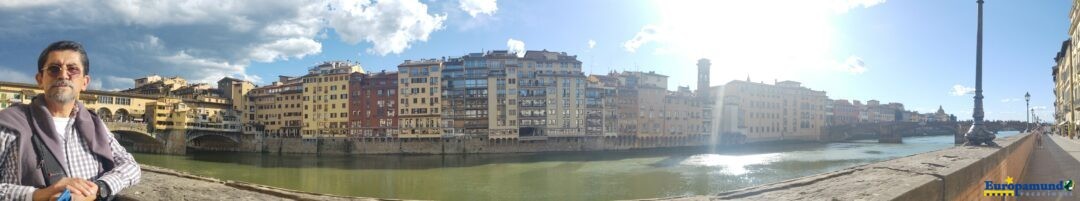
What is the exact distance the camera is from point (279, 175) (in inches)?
1633

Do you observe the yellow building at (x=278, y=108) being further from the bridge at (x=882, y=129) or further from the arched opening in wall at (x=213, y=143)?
the bridge at (x=882, y=129)

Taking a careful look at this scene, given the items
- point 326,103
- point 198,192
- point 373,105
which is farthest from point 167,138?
point 198,192

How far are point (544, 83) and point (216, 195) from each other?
207 ft

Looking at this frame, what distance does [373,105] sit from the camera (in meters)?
71.8

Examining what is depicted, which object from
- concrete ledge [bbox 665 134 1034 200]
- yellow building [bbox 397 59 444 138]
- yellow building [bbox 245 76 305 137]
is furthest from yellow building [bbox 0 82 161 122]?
concrete ledge [bbox 665 134 1034 200]

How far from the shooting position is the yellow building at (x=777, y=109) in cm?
9300

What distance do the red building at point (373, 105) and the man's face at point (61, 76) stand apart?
68104 mm

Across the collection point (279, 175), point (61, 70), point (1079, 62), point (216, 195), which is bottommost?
point (279, 175)

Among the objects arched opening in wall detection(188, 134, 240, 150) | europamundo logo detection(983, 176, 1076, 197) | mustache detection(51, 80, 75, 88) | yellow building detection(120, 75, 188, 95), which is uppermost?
yellow building detection(120, 75, 188, 95)

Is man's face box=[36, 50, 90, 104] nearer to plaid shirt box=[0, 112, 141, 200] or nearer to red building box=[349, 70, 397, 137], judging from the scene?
plaid shirt box=[0, 112, 141, 200]

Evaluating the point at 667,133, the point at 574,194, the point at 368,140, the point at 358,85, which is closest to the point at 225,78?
the point at 358,85

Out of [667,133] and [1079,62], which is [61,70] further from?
[667,133]

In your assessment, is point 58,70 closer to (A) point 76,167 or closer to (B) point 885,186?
(A) point 76,167

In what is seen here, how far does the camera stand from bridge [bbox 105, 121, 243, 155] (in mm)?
61750
